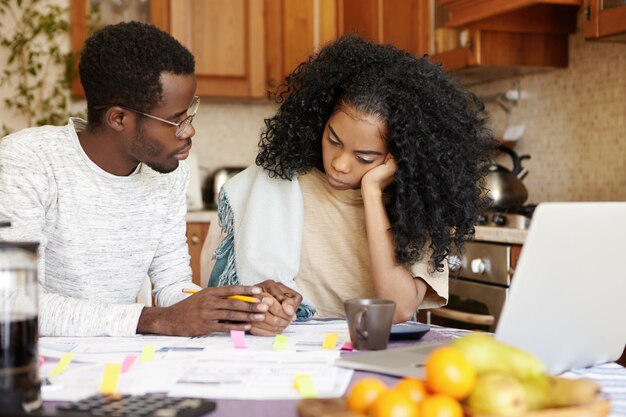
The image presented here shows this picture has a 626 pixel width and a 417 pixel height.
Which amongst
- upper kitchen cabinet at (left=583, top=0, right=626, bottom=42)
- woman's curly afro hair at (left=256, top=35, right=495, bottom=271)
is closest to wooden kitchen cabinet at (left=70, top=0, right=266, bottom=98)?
upper kitchen cabinet at (left=583, top=0, right=626, bottom=42)

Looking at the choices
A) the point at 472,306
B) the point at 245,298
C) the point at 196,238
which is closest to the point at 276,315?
the point at 245,298

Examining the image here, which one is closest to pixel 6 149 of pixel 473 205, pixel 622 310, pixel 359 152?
pixel 359 152

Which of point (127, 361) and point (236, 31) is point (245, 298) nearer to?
point (127, 361)

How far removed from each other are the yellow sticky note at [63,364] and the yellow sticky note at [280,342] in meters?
0.30

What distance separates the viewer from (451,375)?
0.80 metres

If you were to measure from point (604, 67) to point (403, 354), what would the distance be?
7.04ft

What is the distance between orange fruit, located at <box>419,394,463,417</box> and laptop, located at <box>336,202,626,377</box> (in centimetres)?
23

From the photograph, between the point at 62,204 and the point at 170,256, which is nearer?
the point at 62,204

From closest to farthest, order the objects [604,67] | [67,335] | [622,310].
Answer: [622,310]
[67,335]
[604,67]

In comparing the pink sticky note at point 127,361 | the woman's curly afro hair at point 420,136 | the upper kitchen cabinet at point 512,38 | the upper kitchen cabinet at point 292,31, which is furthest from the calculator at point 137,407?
the upper kitchen cabinet at point 292,31

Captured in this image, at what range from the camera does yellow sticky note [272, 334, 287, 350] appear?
127 centimetres

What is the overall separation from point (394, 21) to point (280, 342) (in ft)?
8.61

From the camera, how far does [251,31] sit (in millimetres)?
4207

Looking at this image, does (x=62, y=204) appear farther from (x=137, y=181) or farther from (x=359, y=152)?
(x=359, y=152)
